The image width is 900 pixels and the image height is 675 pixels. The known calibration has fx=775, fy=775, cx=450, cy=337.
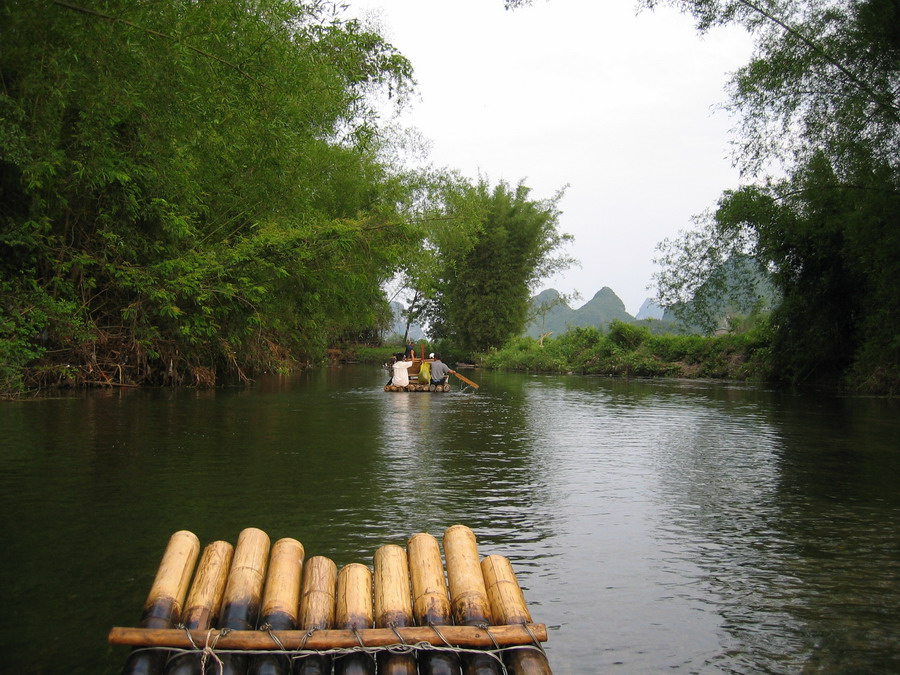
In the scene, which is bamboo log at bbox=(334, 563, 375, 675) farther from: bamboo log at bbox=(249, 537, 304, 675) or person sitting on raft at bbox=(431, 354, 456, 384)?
person sitting on raft at bbox=(431, 354, 456, 384)

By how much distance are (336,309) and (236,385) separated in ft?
14.9

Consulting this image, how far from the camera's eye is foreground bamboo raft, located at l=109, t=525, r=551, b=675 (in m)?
3.56

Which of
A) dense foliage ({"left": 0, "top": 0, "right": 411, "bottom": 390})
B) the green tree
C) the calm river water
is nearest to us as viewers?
the calm river water

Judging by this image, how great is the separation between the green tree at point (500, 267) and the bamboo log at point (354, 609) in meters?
41.0

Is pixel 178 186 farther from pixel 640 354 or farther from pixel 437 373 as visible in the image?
pixel 640 354

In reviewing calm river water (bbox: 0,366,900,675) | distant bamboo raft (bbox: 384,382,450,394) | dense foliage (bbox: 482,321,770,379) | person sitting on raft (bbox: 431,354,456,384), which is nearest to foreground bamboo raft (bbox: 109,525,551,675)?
calm river water (bbox: 0,366,900,675)

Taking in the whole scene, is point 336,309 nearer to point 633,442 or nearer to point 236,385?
point 236,385

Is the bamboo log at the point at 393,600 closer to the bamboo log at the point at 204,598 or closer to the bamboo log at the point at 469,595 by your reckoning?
the bamboo log at the point at 469,595

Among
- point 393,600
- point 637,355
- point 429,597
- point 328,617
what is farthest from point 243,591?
point 637,355

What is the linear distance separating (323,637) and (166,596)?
33.5 inches

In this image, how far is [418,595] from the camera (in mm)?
4027

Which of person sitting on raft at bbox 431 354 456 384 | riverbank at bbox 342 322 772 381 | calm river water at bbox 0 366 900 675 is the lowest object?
calm river water at bbox 0 366 900 675

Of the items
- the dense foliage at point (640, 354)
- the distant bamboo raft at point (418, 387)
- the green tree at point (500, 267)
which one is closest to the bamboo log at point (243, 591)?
the distant bamboo raft at point (418, 387)

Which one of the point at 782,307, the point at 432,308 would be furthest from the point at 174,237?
the point at 432,308
